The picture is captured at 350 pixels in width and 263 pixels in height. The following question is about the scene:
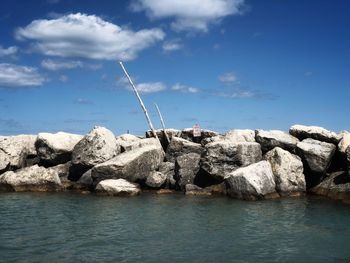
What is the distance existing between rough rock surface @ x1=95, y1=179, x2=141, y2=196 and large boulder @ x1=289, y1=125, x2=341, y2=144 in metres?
12.6

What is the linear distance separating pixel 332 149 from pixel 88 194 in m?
16.0

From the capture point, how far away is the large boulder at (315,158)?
→ 94.7ft

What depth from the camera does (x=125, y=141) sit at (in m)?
37.8

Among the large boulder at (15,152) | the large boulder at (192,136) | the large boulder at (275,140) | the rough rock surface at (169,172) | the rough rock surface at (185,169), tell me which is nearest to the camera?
the rough rock surface at (185,169)

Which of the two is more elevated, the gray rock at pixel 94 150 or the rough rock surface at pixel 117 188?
the gray rock at pixel 94 150

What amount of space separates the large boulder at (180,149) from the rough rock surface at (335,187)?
8.52 meters

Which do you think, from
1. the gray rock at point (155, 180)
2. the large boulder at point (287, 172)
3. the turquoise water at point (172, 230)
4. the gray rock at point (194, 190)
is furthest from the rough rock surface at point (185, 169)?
the large boulder at point (287, 172)

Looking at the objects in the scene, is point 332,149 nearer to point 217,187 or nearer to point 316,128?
point 316,128

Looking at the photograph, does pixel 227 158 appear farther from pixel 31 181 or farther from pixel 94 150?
pixel 31 181

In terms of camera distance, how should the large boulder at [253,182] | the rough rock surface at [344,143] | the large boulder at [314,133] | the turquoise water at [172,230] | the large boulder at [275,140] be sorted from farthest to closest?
1. the large boulder at [275,140]
2. the large boulder at [314,133]
3. the rough rock surface at [344,143]
4. the large boulder at [253,182]
5. the turquoise water at [172,230]

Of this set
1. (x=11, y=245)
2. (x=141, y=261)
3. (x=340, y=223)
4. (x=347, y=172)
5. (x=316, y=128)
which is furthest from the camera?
(x=316, y=128)

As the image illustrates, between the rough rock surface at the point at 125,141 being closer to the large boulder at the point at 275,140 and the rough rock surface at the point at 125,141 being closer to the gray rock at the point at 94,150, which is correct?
the gray rock at the point at 94,150

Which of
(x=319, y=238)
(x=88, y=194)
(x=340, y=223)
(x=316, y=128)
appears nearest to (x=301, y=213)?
(x=340, y=223)

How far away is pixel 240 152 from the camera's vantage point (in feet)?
96.4
